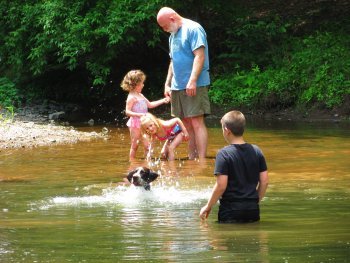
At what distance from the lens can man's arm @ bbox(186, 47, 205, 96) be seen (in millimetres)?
11258

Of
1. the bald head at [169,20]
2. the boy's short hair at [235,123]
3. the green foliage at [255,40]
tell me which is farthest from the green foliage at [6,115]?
the boy's short hair at [235,123]

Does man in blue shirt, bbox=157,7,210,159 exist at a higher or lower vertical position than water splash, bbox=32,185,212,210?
higher

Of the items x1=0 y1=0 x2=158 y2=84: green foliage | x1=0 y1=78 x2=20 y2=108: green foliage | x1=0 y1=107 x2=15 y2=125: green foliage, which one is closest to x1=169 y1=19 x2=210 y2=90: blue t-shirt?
x1=0 y1=107 x2=15 y2=125: green foliage

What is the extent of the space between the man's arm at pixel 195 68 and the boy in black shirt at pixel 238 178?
4.54 meters

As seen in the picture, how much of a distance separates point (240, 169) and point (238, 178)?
7 centimetres

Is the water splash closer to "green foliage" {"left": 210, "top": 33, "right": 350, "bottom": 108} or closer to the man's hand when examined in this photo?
the man's hand

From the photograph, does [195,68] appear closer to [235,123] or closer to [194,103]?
[194,103]

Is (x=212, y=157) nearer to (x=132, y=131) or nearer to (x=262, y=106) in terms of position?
(x=132, y=131)

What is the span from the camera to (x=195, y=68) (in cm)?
1127

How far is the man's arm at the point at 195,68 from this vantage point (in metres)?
11.3

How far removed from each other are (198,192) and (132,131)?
398cm

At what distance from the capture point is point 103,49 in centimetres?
2106

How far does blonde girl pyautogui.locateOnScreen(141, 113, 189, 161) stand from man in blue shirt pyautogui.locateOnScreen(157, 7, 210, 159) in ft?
0.63

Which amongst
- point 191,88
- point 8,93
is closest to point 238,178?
point 191,88
